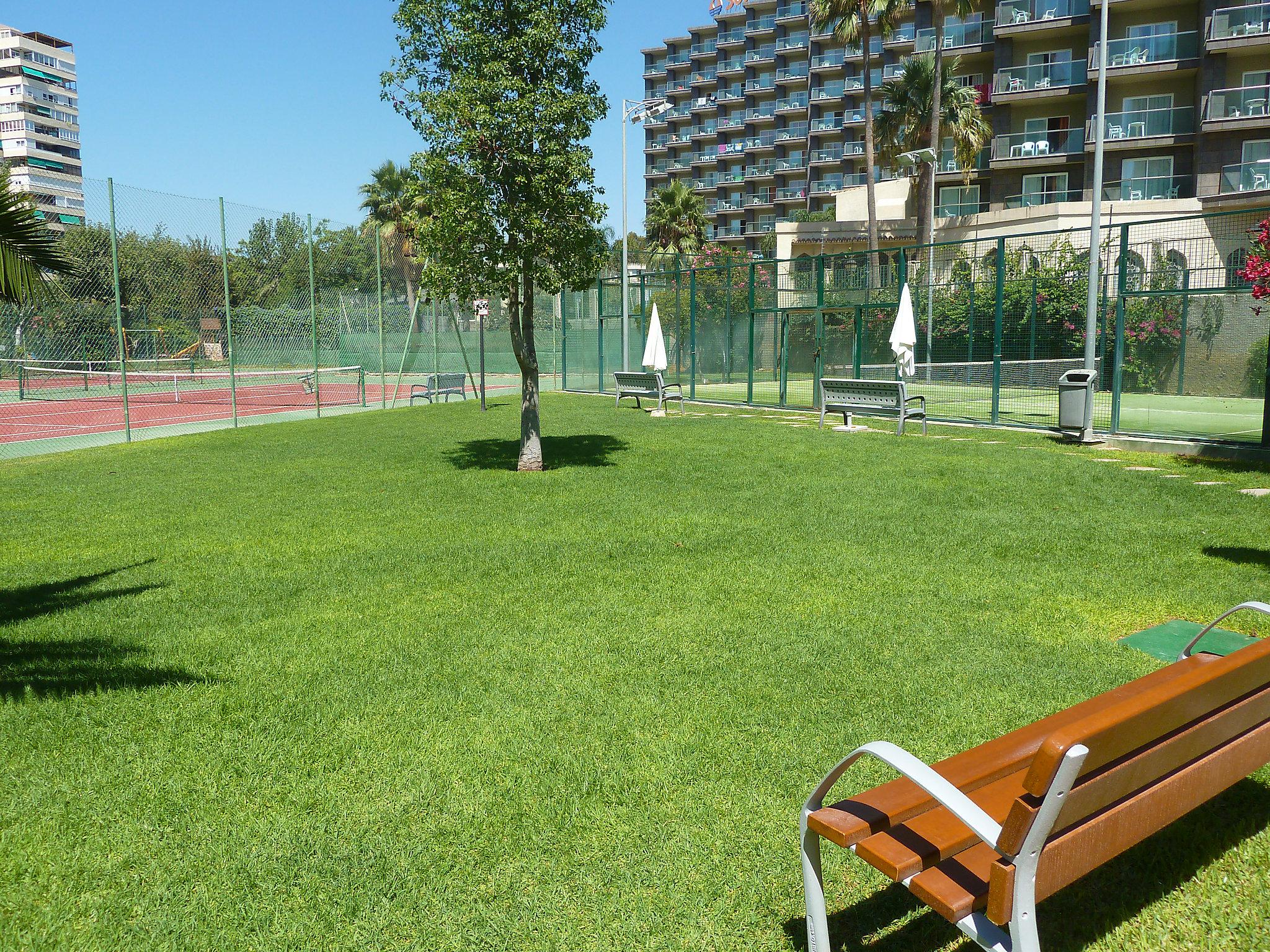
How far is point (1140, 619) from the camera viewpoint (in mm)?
5348

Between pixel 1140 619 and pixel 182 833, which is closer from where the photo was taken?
pixel 182 833

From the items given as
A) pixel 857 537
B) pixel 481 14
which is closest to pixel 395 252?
pixel 481 14

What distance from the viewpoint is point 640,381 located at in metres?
19.5

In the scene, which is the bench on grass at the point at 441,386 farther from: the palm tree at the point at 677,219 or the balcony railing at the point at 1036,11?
the palm tree at the point at 677,219

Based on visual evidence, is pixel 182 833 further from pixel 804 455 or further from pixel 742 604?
pixel 804 455

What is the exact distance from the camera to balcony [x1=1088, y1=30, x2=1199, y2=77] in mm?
33625

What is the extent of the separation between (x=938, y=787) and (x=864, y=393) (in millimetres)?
13415

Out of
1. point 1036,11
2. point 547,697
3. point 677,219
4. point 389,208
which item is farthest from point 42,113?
point 547,697

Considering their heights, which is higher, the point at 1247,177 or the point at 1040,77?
the point at 1040,77

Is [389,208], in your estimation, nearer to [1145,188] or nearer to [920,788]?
[1145,188]

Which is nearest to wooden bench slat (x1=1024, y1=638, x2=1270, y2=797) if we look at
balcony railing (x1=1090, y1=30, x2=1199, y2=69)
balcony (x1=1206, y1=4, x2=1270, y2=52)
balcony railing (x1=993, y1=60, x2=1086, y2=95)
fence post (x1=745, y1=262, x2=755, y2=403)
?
fence post (x1=745, y1=262, x2=755, y2=403)

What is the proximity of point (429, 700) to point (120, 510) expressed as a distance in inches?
245

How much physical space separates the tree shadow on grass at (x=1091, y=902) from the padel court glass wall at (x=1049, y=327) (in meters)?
10.7

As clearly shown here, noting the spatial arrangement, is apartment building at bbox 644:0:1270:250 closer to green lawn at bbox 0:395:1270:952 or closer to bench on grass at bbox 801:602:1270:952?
green lawn at bbox 0:395:1270:952
